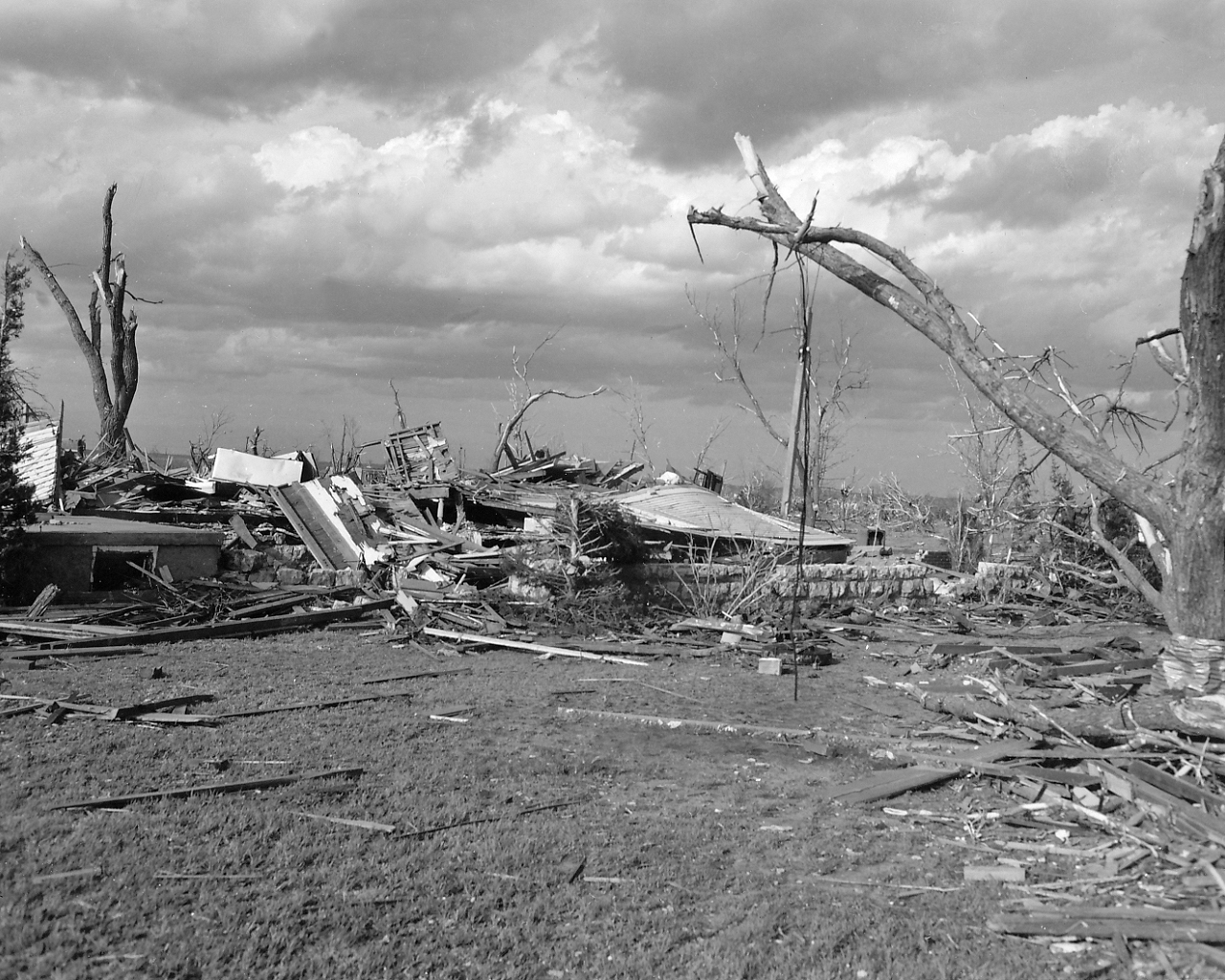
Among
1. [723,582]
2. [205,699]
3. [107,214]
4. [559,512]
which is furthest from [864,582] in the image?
[107,214]

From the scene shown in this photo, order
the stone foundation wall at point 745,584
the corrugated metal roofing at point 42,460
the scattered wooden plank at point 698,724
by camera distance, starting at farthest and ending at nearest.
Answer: the corrugated metal roofing at point 42,460 → the stone foundation wall at point 745,584 → the scattered wooden plank at point 698,724

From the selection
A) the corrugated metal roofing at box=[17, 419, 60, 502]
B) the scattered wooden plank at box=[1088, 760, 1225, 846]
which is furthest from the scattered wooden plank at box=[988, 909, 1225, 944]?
the corrugated metal roofing at box=[17, 419, 60, 502]

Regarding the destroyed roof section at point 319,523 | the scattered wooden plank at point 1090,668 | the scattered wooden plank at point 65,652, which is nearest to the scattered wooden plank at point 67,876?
the scattered wooden plank at point 65,652

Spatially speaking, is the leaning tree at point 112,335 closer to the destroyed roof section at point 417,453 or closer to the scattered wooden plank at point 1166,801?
the destroyed roof section at point 417,453

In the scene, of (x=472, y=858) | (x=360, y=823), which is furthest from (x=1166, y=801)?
(x=360, y=823)

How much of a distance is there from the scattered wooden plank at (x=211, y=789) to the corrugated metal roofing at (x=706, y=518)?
871 centimetres

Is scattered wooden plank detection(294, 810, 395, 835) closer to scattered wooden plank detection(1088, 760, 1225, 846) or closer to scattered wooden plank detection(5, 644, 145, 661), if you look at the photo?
scattered wooden plank detection(1088, 760, 1225, 846)

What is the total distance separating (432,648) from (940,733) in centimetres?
Result: 584

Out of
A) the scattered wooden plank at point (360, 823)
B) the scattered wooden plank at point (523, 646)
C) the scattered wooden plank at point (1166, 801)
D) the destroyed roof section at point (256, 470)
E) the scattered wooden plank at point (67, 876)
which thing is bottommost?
the scattered wooden plank at point (523, 646)

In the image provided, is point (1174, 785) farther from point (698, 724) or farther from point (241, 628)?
point (241, 628)

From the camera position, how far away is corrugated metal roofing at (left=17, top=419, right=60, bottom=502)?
1566cm

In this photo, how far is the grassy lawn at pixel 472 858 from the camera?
411 centimetres

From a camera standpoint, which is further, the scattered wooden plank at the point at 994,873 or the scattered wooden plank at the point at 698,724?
the scattered wooden plank at the point at 698,724

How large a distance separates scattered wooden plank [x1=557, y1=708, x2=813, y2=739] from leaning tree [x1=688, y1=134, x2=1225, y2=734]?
9.05ft
